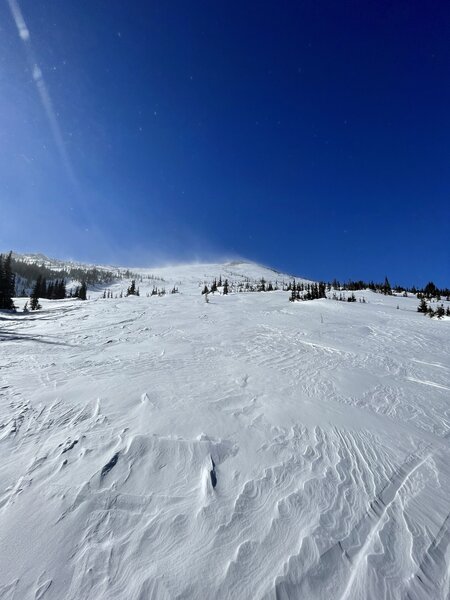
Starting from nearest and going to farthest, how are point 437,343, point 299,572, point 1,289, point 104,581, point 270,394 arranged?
point 104,581, point 299,572, point 270,394, point 437,343, point 1,289

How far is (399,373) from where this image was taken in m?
7.63

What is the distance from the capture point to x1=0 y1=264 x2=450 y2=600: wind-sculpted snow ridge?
2.17 m

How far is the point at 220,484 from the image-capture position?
311 centimetres

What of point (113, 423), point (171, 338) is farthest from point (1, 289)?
point (113, 423)

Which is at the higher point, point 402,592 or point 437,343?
point 437,343

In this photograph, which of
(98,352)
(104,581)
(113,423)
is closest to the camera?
(104,581)

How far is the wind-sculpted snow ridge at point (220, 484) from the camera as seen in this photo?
7.13ft

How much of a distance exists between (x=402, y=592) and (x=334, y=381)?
4.75 m

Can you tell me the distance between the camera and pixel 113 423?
4246 mm

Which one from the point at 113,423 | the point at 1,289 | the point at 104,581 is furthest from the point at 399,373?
the point at 1,289

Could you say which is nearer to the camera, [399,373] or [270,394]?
[270,394]

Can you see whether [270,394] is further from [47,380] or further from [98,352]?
[98,352]

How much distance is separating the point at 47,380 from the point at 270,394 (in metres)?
5.00

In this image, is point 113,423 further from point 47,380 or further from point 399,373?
point 399,373
